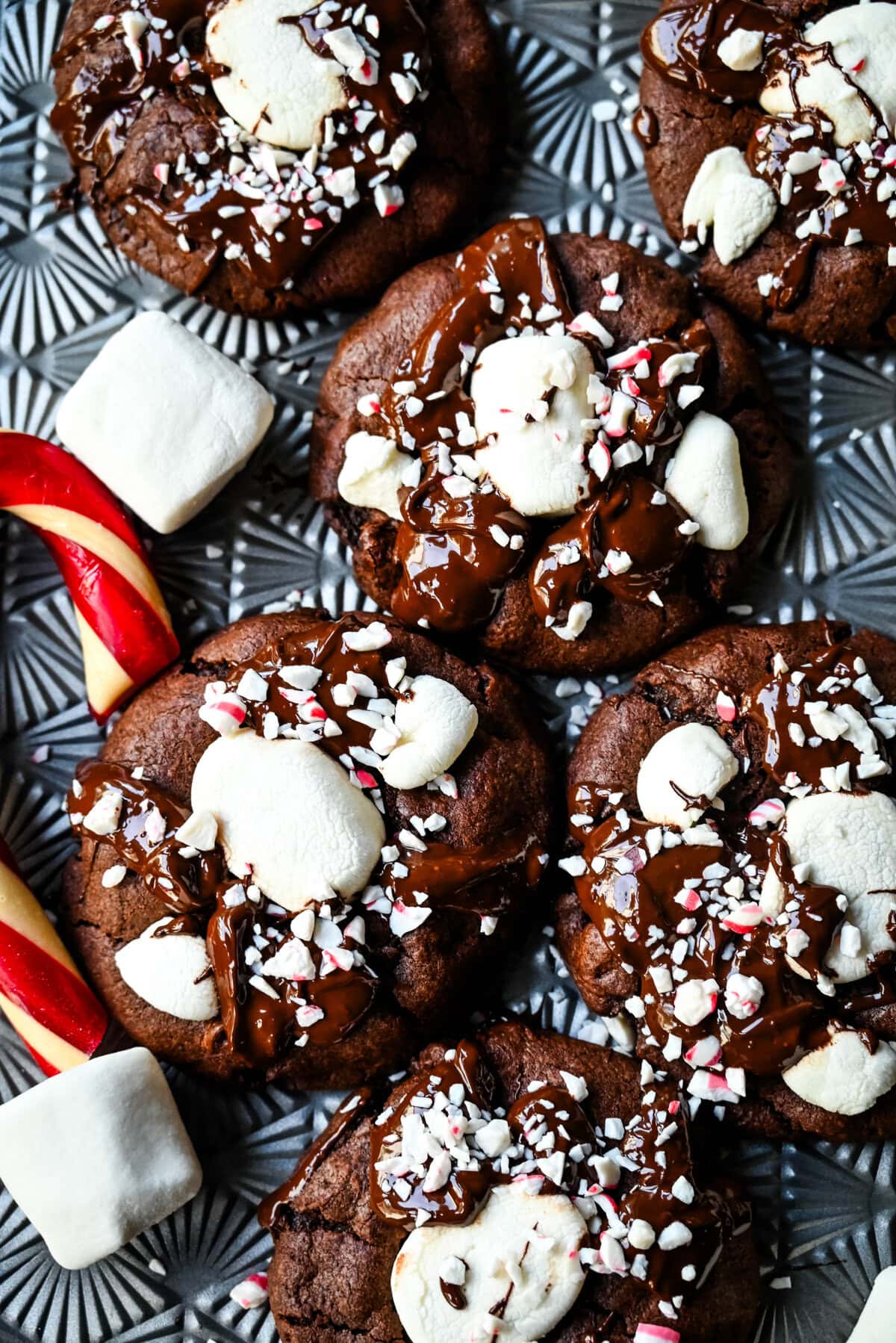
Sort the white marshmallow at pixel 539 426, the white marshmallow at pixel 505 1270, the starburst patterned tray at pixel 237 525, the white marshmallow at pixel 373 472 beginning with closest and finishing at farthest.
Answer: the white marshmallow at pixel 505 1270 < the white marshmallow at pixel 539 426 < the white marshmallow at pixel 373 472 < the starburst patterned tray at pixel 237 525

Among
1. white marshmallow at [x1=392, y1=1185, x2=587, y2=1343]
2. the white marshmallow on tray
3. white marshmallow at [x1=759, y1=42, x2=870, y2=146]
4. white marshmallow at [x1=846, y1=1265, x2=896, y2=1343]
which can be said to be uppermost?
white marshmallow at [x1=759, y1=42, x2=870, y2=146]

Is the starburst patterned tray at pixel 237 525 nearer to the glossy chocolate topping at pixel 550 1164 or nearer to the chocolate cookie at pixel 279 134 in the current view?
the chocolate cookie at pixel 279 134

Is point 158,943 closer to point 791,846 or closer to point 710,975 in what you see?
point 710,975

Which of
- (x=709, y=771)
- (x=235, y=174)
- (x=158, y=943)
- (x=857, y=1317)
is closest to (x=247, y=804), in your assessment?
(x=158, y=943)

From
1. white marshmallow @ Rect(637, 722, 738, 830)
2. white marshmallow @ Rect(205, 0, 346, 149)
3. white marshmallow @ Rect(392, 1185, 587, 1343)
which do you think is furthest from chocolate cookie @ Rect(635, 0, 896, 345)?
white marshmallow @ Rect(392, 1185, 587, 1343)

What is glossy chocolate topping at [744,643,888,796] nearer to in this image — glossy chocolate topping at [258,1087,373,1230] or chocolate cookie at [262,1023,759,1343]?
chocolate cookie at [262,1023,759,1343]

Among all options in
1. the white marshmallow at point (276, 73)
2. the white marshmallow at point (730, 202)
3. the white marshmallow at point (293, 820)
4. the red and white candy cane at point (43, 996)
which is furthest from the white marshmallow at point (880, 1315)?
the white marshmallow at point (276, 73)
